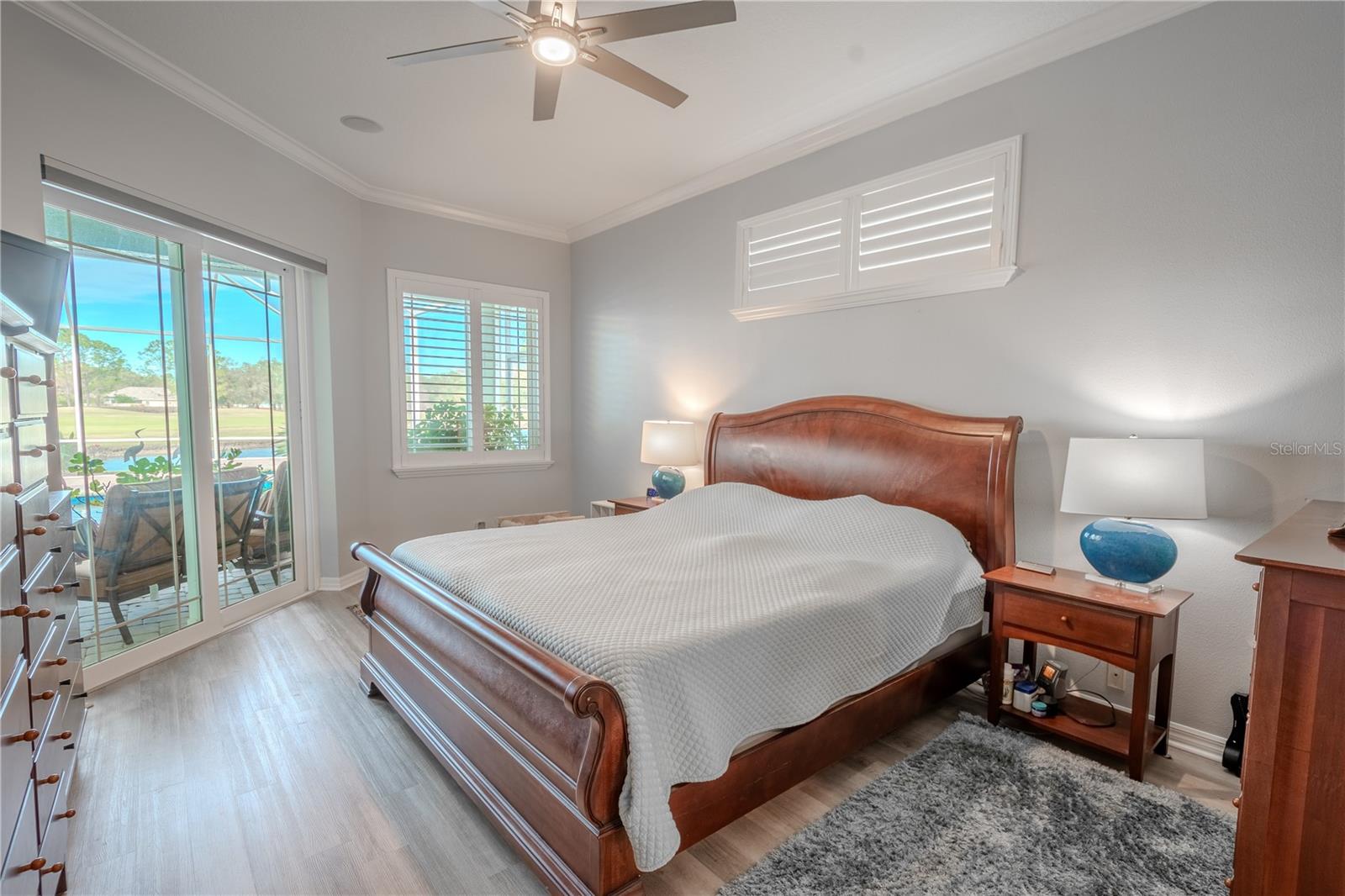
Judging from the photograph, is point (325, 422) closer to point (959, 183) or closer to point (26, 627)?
point (26, 627)

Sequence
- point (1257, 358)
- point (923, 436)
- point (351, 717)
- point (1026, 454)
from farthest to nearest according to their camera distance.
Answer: point (923, 436) < point (1026, 454) < point (351, 717) < point (1257, 358)

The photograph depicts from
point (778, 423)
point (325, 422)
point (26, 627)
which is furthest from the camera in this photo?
point (325, 422)

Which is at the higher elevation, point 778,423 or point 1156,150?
point 1156,150

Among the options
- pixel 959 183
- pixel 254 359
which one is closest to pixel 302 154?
pixel 254 359

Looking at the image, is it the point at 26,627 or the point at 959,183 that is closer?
the point at 26,627

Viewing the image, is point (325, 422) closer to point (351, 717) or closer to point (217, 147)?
point (217, 147)

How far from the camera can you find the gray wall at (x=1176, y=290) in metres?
1.99

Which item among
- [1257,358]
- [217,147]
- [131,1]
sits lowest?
[1257,358]

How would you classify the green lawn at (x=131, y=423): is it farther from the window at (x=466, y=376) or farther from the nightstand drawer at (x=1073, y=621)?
the nightstand drawer at (x=1073, y=621)

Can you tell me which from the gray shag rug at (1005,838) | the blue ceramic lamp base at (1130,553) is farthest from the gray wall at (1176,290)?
the gray shag rug at (1005,838)

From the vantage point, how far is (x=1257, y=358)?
82.3 inches

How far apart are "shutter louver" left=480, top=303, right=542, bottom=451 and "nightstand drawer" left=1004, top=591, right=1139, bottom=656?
3956 millimetres

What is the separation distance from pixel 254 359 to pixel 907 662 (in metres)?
3.88

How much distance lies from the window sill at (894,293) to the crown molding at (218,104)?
8.07 feet
